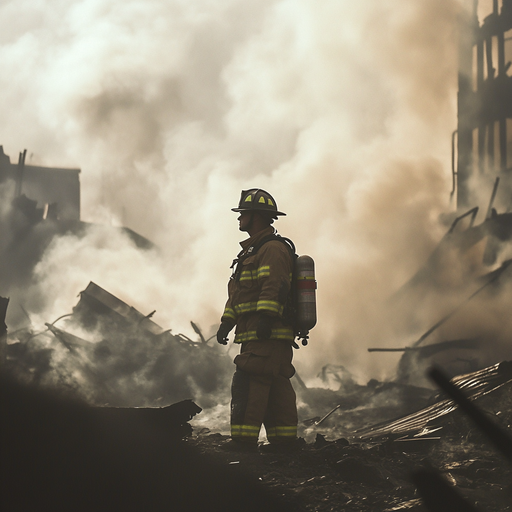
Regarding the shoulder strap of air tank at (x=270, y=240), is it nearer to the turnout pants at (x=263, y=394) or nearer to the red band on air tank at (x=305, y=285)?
the red band on air tank at (x=305, y=285)

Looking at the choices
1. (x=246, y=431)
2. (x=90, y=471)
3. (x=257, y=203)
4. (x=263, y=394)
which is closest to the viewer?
(x=90, y=471)

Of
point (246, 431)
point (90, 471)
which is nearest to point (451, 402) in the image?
point (246, 431)

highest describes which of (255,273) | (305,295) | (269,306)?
(255,273)

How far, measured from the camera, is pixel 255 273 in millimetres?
3771

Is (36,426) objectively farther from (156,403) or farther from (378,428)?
(156,403)

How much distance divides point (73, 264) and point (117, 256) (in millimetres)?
1128

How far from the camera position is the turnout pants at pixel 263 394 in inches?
137

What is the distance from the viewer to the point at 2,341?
648 cm

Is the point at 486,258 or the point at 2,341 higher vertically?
the point at 486,258

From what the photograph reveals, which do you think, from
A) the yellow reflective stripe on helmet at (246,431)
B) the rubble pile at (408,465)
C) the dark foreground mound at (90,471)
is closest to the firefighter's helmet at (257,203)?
the yellow reflective stripe on helmet at (246,431)

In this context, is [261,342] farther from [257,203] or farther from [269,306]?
[257,203]

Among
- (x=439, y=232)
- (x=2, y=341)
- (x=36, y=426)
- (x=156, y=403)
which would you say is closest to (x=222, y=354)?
(x=156, y=403)

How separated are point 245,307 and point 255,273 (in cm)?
24

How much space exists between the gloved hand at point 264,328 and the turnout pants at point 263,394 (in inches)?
4.7
